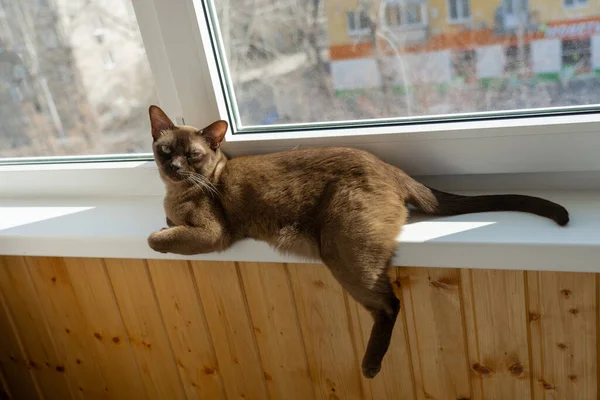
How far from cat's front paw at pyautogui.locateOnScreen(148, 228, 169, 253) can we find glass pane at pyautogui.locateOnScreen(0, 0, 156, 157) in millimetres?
328

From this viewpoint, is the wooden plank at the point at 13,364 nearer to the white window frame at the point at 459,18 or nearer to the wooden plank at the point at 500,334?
the wooden plank at the point at 500,334

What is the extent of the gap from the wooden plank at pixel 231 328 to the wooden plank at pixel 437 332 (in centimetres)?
37

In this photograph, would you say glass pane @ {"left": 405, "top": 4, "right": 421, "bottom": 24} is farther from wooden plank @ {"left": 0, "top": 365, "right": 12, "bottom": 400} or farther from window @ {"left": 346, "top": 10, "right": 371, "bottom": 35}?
wooden plank @ {"left": 0, "top": 365, "right": 12, "bottom": 400}

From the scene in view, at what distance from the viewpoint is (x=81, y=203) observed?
147cm

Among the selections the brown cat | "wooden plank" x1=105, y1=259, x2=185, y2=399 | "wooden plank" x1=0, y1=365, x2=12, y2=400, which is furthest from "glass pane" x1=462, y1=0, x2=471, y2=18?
"wooden plank" x1=0, y1=365, x2=12, y2=400

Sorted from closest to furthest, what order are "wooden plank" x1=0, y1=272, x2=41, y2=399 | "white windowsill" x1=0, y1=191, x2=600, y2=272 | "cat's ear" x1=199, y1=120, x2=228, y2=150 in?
"white windowsill" x1=0, y1=191, x2=600, y2=272 < "cat's ear" x1=199, y1=120, x2=228, y2=150 < "wooden plank" x1=0, y1=272, x2=41, y2=399

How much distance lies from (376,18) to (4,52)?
0.92 m

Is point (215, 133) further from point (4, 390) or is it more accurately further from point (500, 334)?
point (4, 390)

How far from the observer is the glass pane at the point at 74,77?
133 centimetres

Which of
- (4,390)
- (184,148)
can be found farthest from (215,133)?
(4,390)

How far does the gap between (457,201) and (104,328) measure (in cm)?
94

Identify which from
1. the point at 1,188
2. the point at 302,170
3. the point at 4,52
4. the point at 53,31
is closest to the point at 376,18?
the point at 302,170

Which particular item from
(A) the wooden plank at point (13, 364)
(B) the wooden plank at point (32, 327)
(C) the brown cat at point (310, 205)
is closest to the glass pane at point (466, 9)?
(C) the brown cat at point (310, 205)

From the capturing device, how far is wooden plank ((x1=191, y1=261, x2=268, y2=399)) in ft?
4.34
